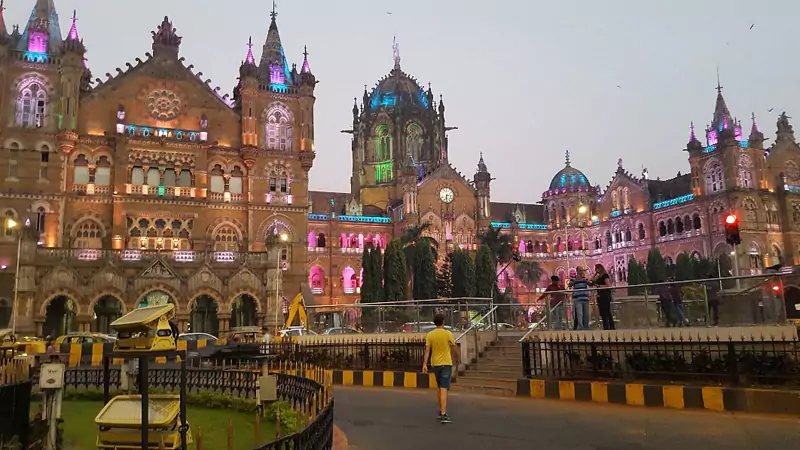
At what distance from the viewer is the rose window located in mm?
46656

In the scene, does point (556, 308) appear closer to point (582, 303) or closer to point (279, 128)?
point (582, 303)

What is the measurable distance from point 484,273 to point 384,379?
39.5 metres

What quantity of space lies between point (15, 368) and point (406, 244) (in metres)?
52.5

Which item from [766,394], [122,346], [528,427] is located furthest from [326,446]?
[766,394]

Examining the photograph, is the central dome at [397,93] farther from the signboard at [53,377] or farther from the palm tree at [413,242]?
the signboard at [53,377]

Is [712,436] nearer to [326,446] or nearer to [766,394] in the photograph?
[766,394]

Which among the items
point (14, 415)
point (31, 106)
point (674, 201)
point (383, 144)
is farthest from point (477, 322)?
point (383, 144)

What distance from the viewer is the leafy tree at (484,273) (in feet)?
189

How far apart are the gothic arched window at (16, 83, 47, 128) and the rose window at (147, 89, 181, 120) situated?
6831 millimetres

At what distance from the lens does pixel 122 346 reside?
6.36 m

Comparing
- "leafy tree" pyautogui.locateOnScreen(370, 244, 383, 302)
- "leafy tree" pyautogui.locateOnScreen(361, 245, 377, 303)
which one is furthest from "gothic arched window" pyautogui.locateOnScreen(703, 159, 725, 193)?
"leafy tree" pyautogui.locateOnScreen(361, 245, 377, 303)

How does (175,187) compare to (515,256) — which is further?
(515,256)

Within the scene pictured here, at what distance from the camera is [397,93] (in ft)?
278

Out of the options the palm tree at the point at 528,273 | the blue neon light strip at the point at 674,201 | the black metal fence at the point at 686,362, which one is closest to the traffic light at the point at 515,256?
the palm tree at the point at 528,273
